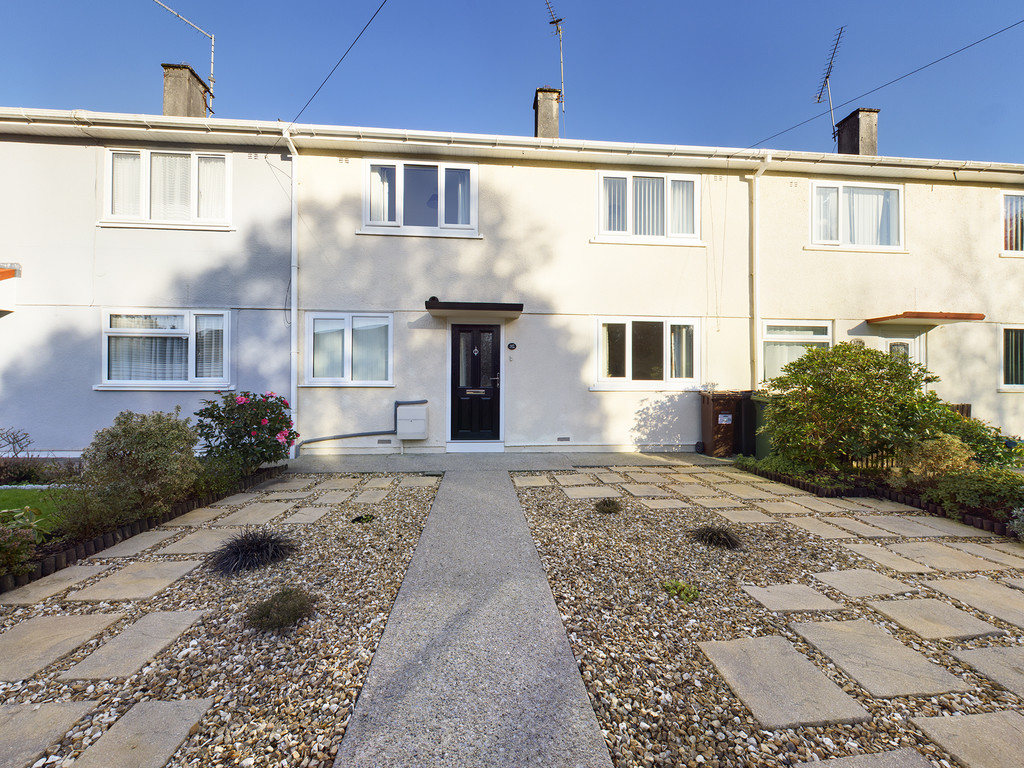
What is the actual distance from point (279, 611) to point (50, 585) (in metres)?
1.84

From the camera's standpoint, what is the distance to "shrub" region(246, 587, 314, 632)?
236 centimetres

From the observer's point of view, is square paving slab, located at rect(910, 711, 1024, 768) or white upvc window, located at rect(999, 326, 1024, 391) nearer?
square paving slab, located at rect(910, 711, 1024, 768)

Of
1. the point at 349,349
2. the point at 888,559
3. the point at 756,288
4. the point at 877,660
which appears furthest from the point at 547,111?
the point at 877,660

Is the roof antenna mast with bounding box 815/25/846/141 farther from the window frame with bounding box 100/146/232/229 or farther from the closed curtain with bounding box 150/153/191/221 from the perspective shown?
the closed curtain with bounding box 150/153/191/221

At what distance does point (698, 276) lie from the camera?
8.16 meters

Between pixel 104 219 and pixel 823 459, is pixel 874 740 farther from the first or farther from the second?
pixel 104 219

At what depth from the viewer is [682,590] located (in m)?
2.76

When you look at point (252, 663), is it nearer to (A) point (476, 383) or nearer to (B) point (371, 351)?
(A) point (476, 383)

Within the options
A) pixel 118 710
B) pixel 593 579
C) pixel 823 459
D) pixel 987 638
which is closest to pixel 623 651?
pixel 593 579

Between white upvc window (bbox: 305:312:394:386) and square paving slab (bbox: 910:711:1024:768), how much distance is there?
7125mm

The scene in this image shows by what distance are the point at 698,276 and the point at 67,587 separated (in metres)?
8.78

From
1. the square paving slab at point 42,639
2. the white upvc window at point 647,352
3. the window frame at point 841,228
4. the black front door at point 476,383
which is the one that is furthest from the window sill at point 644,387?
the square paving slab at point 42,639

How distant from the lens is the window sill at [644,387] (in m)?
Answer: 7.96

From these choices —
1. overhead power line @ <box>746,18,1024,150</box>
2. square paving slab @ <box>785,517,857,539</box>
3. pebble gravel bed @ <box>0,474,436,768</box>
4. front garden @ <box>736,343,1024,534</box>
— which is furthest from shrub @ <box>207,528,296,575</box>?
overhead power line @ <box>746,18,1024,150</box>
